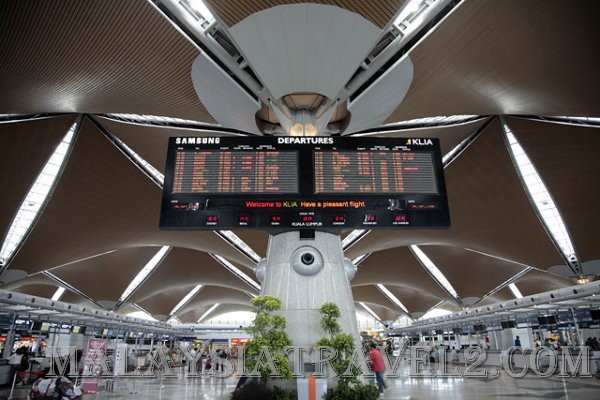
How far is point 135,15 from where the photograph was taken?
11.2m

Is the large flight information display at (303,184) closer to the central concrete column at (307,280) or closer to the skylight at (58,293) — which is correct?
the central concrete column at (307,280)

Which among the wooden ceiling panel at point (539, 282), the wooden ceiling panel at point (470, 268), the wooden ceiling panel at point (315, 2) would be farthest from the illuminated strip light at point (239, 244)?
the wooden ceiling panel at point (539, 282)

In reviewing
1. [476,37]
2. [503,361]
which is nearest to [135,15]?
[476,37]

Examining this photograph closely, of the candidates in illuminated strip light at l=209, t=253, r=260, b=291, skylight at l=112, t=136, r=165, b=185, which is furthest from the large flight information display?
illuminated strip light at l=209, t=253, r=260, b=291

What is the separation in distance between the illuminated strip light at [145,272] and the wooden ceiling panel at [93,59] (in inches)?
1080

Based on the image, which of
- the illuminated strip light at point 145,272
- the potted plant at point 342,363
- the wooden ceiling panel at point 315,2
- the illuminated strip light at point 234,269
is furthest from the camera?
the illuminated strip light at point 234,269

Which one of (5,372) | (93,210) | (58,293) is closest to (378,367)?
(5,372)

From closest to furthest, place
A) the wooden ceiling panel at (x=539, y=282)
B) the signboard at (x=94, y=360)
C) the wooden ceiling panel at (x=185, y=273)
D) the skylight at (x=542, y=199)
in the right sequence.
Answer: the signboard at (x=94, y=360) < the skylight at (x=542, y=199) < the wooden ceiling panel at (x=539, y=282) < the wooden ceiling panel at (x=185, y=273)

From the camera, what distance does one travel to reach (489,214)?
26.9 m

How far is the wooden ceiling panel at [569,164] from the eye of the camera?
19891 millimetres

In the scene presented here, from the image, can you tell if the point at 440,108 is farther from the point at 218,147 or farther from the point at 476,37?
the point at 218,147

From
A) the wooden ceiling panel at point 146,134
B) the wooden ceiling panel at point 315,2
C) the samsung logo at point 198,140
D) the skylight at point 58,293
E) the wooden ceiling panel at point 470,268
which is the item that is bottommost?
the samsung logo at point 198,140

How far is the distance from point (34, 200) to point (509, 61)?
83.0ft

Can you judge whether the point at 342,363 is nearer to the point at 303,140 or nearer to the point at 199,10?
the point at 303,140
